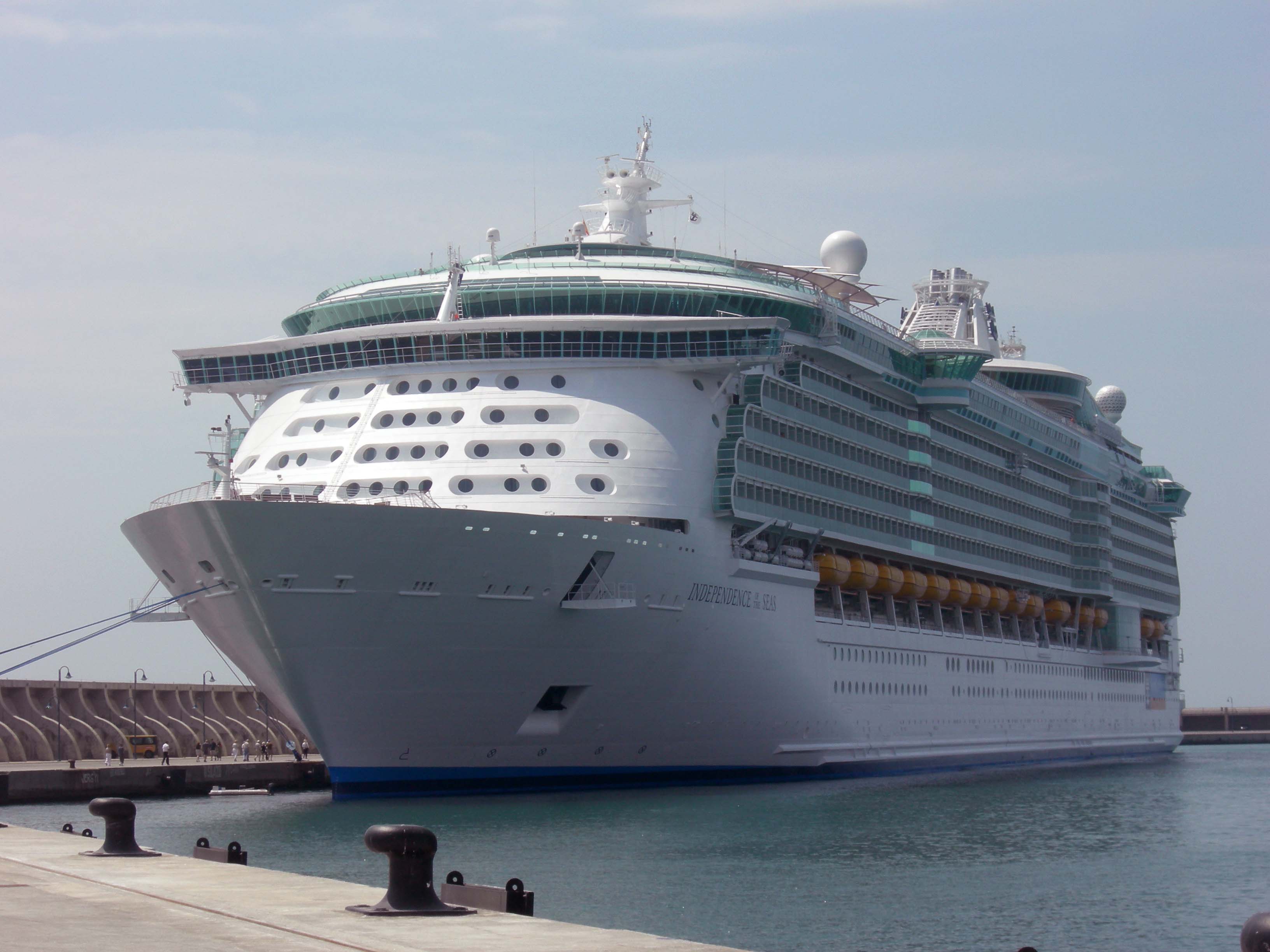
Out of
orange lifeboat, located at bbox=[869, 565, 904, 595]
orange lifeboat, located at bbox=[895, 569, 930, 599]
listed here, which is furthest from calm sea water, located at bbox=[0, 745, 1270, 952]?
orange lifeboat, located at bbox=[895, 569, 930, 599]

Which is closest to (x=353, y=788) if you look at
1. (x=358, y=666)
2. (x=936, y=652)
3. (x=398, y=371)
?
(x=358, y=666)

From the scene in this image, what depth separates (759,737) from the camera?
39125 mm

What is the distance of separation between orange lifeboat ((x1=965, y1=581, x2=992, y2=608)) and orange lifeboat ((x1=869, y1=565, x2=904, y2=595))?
7.07 metres

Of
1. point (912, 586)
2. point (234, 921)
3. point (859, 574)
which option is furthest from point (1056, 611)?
point (234, 921)

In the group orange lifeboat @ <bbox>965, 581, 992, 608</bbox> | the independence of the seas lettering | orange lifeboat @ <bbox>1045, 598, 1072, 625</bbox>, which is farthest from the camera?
orange lifeboat @ <bbox>1045, 598, 1072, 625</bbox>

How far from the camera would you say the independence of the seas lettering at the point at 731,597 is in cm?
3581

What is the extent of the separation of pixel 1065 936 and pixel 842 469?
85.3 feet

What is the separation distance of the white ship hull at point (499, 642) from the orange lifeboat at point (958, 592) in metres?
12.0

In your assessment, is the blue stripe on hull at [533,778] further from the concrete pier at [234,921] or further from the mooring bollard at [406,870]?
the mooring bollard at [406,870]

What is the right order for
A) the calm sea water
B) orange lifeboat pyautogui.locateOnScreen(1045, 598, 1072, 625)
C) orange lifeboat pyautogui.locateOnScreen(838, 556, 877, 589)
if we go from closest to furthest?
the calm sea water < orange lifeboat pyautogui.locateOnScreen(838, 556, 877, 589) < orange lifeboat pyautogui.locateOnScreen(1045, 598, 1072, 625)

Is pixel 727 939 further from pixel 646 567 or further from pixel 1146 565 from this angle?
pixel 1146 565

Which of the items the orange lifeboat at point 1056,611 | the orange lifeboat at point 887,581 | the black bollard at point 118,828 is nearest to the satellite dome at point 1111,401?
the orange lifeboat at point 1056,611

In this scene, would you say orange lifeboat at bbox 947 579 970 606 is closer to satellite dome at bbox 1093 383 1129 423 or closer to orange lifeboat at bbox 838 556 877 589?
orange lifeboat at bbox 838 556 877 589

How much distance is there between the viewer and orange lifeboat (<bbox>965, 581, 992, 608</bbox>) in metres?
54.9
